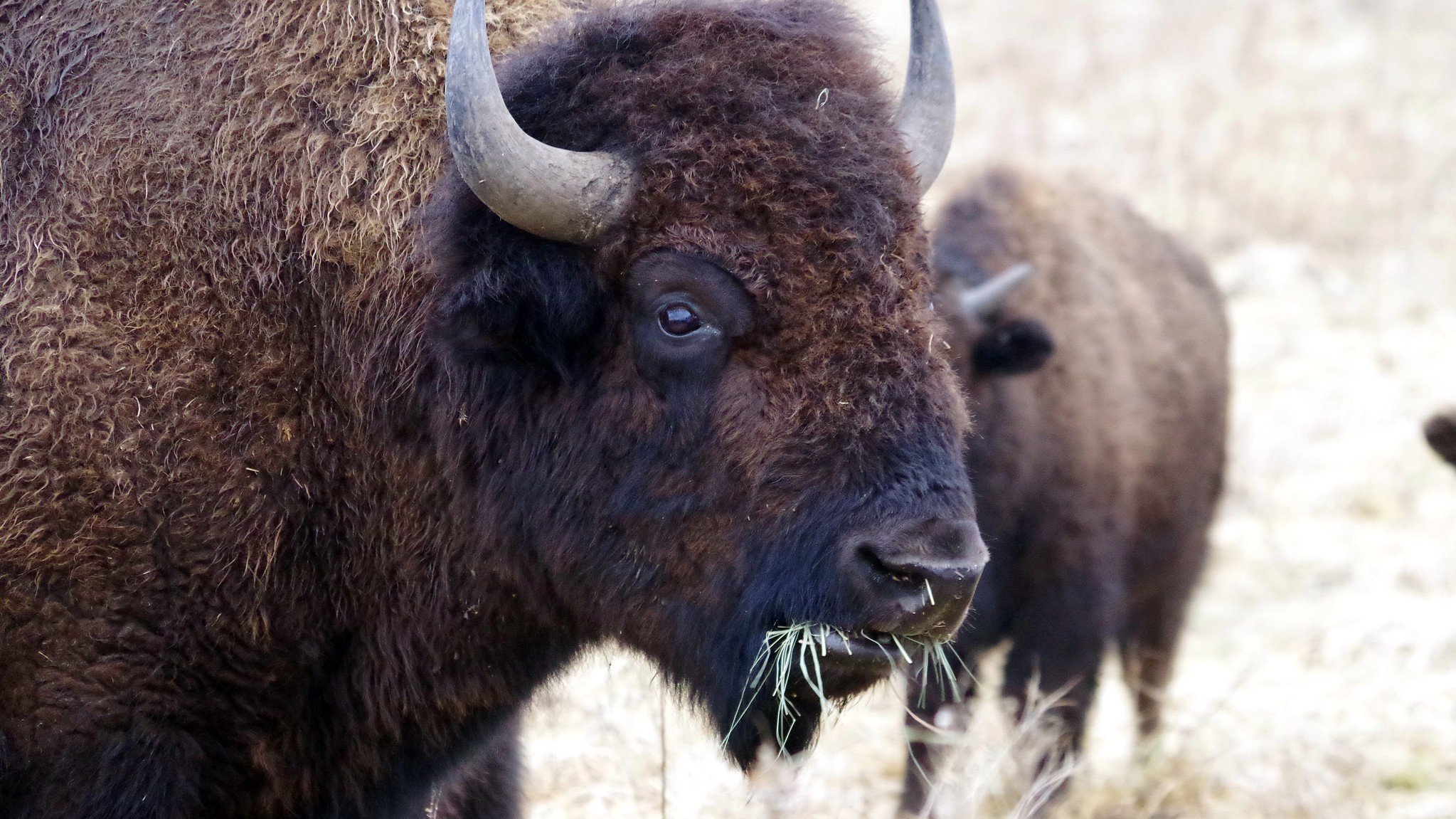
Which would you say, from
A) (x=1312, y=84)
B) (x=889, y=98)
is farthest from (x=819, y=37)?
(x=1312, y=84)

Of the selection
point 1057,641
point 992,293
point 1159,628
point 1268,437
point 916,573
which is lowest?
point 1268,437

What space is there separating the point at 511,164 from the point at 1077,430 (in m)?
4.83

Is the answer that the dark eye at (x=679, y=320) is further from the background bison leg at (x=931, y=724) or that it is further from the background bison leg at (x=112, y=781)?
the background bison leg at (x=931, y=724)

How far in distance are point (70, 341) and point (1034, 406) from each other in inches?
193

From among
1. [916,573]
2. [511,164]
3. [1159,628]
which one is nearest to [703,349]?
[511,164]

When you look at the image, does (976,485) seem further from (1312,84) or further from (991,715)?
(1312,84)

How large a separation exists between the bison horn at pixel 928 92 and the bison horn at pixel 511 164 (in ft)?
3.06

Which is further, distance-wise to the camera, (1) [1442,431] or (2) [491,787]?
(1) [1442,431]

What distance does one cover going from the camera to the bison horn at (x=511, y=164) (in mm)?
2877

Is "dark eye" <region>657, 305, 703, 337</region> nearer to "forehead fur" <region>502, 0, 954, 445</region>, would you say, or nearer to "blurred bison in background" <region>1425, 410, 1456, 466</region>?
"forehead fur" <region>502, 0, 954, 445</region>

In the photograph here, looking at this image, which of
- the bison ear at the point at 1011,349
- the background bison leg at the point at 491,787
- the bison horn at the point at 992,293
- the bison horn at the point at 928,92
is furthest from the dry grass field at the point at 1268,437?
the bison horn at the point at 992,293

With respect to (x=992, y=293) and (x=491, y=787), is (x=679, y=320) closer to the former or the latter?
(x=491, y=787)

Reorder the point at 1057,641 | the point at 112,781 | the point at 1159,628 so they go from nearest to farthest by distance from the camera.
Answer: the point at 112,781
the point at 1057,641
the point at 1159,628

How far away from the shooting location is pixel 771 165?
3023 millimetres
